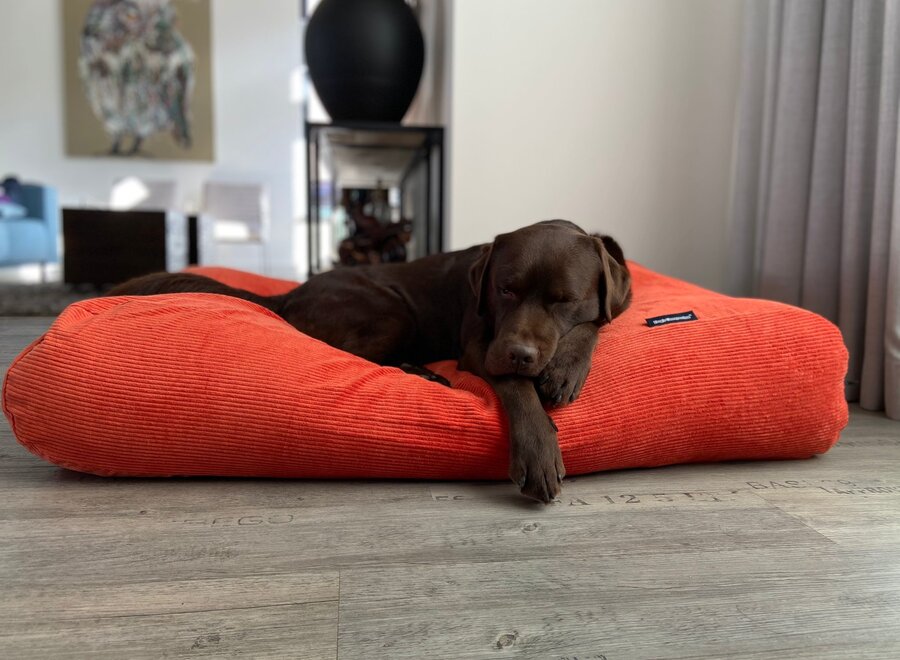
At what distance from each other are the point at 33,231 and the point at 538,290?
699 cm

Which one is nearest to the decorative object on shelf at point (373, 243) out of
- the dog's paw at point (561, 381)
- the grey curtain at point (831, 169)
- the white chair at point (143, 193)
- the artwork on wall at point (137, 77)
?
the grey curtain at point (831, 169)

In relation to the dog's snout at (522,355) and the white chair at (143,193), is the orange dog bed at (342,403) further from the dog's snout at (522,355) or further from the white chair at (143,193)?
the white chair at (143,193)

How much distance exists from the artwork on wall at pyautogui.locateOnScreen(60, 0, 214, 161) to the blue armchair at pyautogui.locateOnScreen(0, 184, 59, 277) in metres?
1.67

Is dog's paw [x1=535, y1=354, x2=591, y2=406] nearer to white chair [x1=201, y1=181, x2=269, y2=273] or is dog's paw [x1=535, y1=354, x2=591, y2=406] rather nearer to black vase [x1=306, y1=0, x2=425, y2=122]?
black vase [x1=306, y1=0, x2=425, y2=122]

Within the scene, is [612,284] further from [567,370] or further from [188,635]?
[188,635]

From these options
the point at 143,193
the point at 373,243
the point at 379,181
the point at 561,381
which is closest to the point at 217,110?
the point at 143,193

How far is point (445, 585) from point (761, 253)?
2.44m

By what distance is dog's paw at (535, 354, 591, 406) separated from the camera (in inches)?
60.4

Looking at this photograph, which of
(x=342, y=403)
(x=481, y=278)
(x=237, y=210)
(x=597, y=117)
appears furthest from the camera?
(x=237, y=210)

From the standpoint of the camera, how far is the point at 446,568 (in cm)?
113

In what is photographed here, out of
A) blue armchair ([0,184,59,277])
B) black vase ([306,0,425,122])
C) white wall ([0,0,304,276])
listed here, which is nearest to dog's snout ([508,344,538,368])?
black vase ([306,0,425,122])

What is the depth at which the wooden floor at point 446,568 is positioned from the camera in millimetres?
930

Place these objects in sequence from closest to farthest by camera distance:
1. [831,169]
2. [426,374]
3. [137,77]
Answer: [426,374] < [831,169] < [137,77]

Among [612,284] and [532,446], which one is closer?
[532,446]
